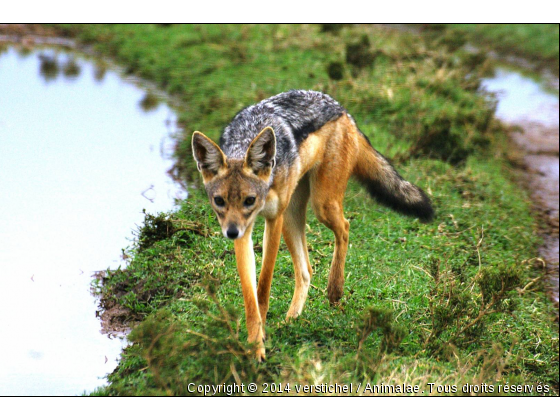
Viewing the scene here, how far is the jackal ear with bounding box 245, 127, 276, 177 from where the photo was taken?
460cm

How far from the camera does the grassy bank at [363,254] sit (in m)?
4.75

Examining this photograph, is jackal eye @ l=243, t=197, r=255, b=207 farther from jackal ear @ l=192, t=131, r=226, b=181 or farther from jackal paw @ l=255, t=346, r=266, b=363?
jackal paw @ l=255, t=346, r=266, b=363

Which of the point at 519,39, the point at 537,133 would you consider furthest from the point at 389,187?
the point at 519,39

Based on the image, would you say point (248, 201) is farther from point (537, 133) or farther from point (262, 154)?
point (537, 133)

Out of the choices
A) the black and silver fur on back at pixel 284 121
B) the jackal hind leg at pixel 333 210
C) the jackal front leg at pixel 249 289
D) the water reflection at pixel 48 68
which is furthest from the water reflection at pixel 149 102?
the jackal front leg at pixel 249 289

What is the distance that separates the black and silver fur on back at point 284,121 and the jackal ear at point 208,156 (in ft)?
0.95

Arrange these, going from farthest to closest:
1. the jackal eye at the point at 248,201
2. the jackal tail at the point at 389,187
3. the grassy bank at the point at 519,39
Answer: the grassy bank at the point at 519,39 → the jackal tail at the point at 389,187 → the jackal eye at the point at 248,201

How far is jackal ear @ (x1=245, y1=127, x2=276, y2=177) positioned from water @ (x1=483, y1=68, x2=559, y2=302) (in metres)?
4.00

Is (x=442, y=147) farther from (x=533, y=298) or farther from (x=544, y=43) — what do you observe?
(x=544, y=43)

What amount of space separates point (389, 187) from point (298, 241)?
97 centimetres

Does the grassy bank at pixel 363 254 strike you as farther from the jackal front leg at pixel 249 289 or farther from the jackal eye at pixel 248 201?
the jackal eye at pixel 248 201

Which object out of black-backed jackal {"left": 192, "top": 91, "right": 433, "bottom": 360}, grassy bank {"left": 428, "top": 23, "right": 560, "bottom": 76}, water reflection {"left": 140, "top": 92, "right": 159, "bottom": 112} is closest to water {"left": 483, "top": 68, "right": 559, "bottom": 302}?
grassy bank {"left": 428, "top": 23, "right": 560, "bottom": 76}

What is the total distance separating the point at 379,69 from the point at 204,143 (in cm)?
716

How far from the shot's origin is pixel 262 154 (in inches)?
183
